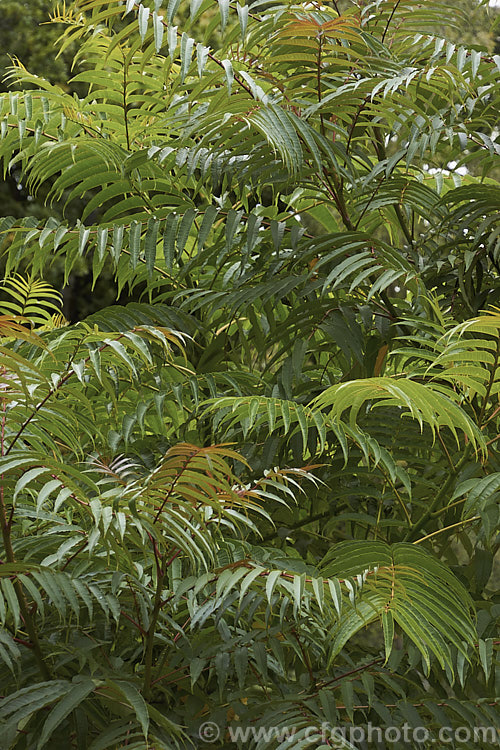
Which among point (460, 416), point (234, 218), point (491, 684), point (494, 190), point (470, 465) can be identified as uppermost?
point (494, 190)

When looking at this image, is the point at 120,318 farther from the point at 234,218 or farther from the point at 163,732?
the point at 163,732

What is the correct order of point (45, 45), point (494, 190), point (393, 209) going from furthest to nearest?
point (45, 45), point (393, 209), point (494, 190)

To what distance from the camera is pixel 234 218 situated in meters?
1.30

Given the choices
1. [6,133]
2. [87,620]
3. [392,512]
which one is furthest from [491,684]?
[6,133]

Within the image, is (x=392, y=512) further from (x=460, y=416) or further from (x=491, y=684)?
(x=460, y=416)

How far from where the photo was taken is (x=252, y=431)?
1.37 meters

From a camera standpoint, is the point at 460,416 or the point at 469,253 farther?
the point at 469,253

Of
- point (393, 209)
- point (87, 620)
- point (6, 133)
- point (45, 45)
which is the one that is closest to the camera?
point (87, 620)

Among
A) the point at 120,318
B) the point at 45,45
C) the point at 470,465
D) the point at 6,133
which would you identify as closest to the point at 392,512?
the point at 470,465

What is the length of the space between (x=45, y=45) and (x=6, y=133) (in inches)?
188

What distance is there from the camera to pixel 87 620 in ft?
3.76

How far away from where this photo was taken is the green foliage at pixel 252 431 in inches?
36.7

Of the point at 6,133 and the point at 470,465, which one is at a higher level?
the point at 6,133

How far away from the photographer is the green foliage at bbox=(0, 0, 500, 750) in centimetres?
93
